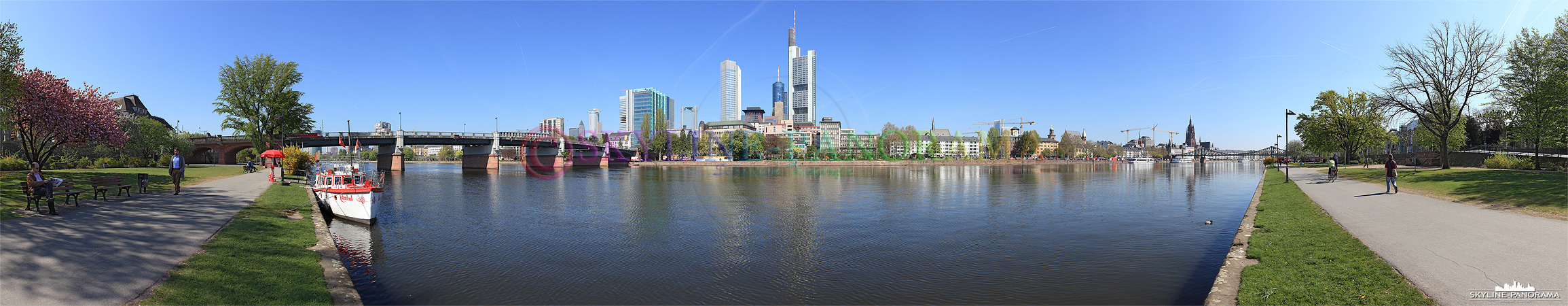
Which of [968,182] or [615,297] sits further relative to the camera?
[968,182]

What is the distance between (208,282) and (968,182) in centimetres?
4933

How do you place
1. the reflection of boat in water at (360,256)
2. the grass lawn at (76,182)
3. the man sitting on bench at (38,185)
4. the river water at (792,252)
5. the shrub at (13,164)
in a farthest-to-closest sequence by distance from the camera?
the shrub at (13,164) → the grass lawn at (76,182) → the man sitting on bench at (38,185) → the river water at (792,252) → the reflection of boat in water at (360,256)

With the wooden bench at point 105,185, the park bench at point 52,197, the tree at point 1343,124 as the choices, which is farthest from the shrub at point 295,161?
the tree at point 1343,124

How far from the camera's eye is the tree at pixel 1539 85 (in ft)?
83.8

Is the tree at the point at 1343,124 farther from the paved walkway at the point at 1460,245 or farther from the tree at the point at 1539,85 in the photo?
the paved walkway at the point at 1460,245

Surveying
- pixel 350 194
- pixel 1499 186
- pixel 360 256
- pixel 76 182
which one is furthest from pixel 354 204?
pixel 1499 186

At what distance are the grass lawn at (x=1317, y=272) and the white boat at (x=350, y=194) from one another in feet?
81.0

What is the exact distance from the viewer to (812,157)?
15088cm

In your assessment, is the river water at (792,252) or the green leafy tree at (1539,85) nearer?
the river water at (792,252)

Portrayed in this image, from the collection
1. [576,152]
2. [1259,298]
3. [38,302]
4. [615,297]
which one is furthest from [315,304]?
[576,152]

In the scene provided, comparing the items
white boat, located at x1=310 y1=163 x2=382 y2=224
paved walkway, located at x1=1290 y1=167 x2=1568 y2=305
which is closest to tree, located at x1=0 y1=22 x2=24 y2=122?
white boat, located at x1=310 y1=163 x2=382 y2=224

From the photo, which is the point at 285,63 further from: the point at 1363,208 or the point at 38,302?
the point at 1363,208

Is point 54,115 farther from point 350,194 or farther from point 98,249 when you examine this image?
point 98,249

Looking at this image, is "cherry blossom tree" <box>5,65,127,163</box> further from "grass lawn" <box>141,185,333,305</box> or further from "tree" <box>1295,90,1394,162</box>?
"tree" <box>1295,90,1394,162</box>
